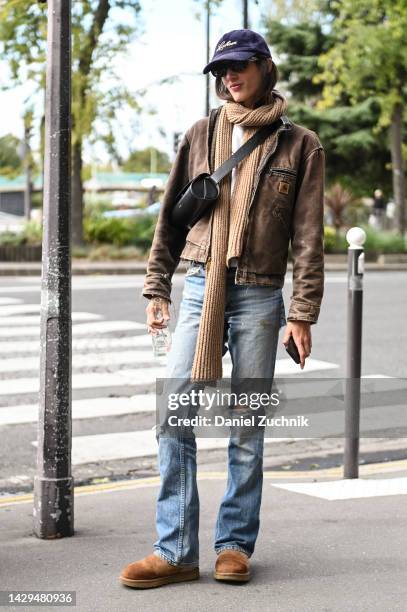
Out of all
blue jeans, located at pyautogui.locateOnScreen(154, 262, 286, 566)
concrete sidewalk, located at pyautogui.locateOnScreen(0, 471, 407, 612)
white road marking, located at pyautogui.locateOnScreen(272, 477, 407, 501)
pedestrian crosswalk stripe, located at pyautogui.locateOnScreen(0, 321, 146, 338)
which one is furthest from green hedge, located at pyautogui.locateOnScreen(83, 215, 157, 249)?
blue jeans, located at pyautogui.locateOnScreen(154, 262, 286, 566)

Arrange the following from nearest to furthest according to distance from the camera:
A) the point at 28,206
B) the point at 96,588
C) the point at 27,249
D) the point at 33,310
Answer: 1. the point at 96,588
2. the point at 33,310
3. the point at 27,249
4. the point at 28,206

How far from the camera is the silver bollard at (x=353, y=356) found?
5.86 metres

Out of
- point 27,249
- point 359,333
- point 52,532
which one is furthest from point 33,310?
point 27,249

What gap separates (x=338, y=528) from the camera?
4.85 metres

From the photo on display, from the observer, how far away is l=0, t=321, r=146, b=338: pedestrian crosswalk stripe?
11.8 m

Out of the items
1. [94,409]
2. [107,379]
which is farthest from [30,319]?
[94,409]

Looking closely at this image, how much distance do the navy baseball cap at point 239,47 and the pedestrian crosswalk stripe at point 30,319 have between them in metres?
8.68

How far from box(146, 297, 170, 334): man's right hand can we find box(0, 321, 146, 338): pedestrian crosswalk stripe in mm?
7671

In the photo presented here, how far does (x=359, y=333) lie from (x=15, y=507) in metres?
2.08

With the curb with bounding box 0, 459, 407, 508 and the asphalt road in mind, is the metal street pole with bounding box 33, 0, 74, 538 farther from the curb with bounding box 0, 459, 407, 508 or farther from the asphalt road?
the curb with bounding box 0, 459, 407, 508

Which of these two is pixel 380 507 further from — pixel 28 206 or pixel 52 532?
pixel 28 206

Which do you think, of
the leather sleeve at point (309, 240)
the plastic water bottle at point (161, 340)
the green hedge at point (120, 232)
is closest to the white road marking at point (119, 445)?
the plastic water bottle at point (161, 340)

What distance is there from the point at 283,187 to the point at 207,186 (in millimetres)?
289

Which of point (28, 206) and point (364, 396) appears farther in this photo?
point (28, 206)
